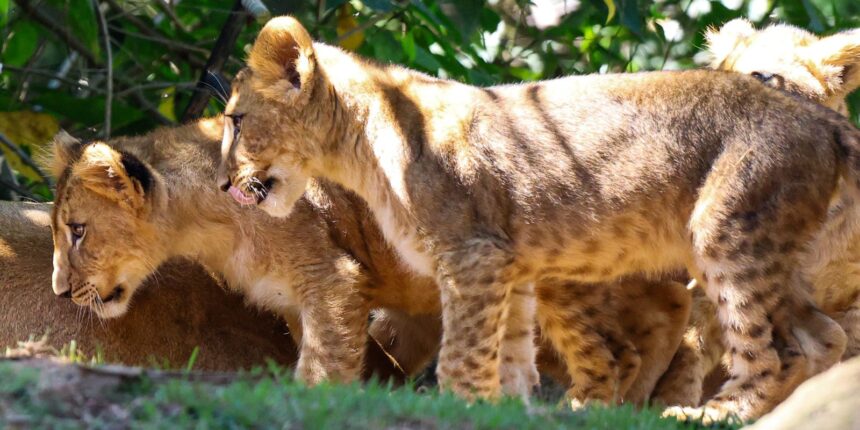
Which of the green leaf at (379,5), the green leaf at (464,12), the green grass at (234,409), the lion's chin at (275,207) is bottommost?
the lion's chin at (275,207)

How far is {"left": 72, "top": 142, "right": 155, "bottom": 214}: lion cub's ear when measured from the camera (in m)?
7.09

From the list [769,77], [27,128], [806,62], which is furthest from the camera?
[27,128]

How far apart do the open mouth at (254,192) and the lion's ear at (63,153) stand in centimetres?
102

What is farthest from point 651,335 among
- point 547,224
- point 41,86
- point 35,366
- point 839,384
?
point 41,86

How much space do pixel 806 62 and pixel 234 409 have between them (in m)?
5.39

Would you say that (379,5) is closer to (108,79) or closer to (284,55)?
(284,55)

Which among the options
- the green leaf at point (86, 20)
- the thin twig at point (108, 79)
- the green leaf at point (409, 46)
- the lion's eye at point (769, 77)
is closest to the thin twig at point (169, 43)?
the thin twig at point (108, 79)

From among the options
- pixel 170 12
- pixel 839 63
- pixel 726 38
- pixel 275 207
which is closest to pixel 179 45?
pixel 170 12

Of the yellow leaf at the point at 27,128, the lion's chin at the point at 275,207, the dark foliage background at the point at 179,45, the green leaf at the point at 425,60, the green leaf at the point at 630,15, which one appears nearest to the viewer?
the lion's chin at the point at 275,207

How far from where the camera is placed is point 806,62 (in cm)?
845

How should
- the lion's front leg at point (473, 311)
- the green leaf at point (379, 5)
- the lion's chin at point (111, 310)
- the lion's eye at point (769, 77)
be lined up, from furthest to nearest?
the lion's eye at point (769, 77)
the green leaf at point (379, 5)
the lion's chin at point (111, 310)
the lion's front leg at point (473, 311)

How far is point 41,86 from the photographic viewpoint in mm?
10375

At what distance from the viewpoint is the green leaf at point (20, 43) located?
9.88 m

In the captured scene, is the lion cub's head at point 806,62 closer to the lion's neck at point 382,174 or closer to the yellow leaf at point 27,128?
the lion's neck at point 382,174
